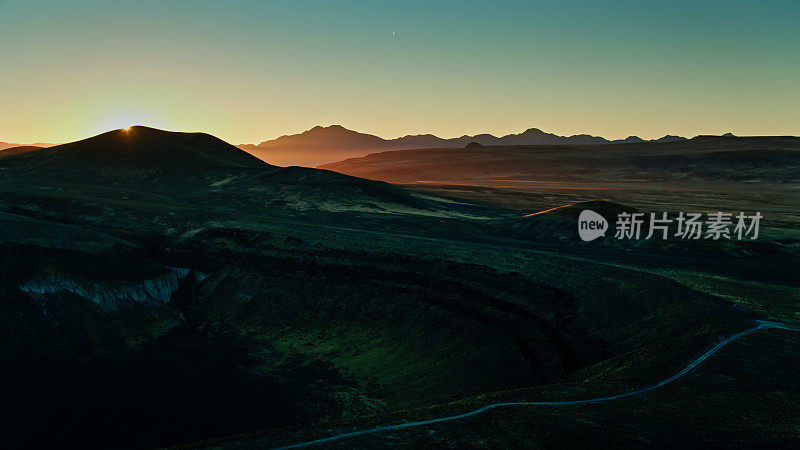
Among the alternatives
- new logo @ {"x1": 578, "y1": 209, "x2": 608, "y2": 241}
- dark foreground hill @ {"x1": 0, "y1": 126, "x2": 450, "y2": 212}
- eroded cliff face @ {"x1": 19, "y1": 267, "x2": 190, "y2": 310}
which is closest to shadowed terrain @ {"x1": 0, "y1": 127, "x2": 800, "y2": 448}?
eroded cliff face @ {"x1": 19, "y1": 267, "x2": 190, "y2": 310}

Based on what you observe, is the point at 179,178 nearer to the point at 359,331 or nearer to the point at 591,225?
the point at 359,331

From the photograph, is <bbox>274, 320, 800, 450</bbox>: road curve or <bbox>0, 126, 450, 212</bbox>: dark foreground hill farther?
<bbox>0, 126, 450, 212</bbox>: dark foreground hill

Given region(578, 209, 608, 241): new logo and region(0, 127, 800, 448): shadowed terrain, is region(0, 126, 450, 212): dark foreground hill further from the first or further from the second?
region(578, 209, 608, 241): new logo

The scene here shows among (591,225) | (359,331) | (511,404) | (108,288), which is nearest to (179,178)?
(108,288)

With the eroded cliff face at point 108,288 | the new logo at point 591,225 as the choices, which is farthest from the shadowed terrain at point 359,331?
the new logo at point 591,225

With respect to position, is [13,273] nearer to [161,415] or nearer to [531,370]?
[161,415]

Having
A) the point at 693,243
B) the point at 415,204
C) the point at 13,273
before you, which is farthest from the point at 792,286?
the point at 415,204

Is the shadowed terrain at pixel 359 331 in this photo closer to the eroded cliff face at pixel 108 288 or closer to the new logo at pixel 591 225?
the eroded cliff face at pixel 108 288

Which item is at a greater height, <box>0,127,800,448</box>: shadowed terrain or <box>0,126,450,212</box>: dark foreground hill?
<box>0,126,450,212</box>: dark foreground hill
